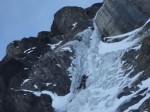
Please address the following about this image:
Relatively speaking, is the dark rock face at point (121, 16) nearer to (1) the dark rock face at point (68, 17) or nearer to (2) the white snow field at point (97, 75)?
(2) the white snow field at point (97, 75)

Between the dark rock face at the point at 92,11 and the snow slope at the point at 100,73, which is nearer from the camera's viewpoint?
the snow slope at the point at 100,73

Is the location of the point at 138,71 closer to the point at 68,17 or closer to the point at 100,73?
the point at 100,73

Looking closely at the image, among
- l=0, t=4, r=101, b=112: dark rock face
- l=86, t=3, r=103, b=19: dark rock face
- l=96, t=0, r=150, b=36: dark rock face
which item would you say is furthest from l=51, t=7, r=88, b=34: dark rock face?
l=96, t=0, r=150, b=36: dark rock face

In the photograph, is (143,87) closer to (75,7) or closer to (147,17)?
(147,17)

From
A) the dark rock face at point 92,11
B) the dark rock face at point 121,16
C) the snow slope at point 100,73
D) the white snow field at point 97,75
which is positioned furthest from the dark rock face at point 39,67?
the dark rock face at point 121,16

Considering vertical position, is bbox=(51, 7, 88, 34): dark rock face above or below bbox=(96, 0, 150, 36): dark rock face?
above

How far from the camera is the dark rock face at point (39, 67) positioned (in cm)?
6350

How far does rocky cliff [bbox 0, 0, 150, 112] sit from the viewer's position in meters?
54.0

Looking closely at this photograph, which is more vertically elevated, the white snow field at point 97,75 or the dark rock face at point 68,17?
the dark rock face at point 68,17

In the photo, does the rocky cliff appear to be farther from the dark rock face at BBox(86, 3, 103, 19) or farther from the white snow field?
the dark rock face at BBox(86, 3, 103, 19)

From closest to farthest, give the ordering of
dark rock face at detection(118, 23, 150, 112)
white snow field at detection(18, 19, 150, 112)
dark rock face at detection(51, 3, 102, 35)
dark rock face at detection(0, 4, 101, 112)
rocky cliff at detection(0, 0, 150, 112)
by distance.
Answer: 1. dark rock face at detection(118, 23, 150, 112)
2. rocky cliff at detection(0, 0, 150, 112)
3. white snow field at detection(18, 19, 150, 112)
4. dark rock face at detection(0, 4, 101, 112)
5. dark rock face at detection(51, 3, 102, 35)

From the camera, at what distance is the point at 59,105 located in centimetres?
6119

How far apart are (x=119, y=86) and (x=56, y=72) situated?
40.5ft

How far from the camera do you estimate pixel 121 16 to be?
6731 centimetres
